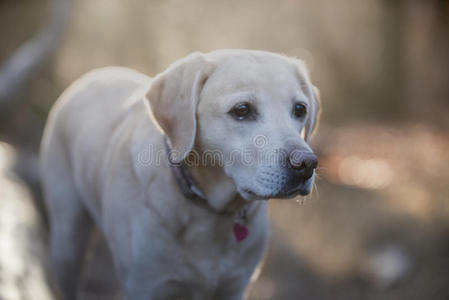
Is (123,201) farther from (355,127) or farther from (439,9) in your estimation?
(439,9)

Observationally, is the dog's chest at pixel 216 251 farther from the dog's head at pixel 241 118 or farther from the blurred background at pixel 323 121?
the blurred background at pixel 323 121

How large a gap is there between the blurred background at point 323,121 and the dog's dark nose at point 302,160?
615 millimetres

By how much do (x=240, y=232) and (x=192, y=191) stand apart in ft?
1.06

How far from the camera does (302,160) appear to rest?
1.66 metres

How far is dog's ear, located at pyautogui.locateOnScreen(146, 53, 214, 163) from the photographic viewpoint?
6.03ft

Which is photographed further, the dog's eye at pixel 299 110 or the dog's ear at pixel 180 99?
the dog's eye at pixel 299 110

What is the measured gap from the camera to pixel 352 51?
380 inches

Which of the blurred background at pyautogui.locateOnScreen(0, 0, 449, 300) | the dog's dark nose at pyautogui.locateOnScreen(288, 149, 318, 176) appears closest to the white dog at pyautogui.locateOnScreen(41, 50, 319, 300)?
→ the dog's dark nose at pyautogui.locateOnScreen(288, 149, 318, 176)

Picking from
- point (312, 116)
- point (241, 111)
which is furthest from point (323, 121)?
point (241, 111)

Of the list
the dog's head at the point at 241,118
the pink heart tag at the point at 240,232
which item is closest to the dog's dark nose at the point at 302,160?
the dog's head at the point at 241,118

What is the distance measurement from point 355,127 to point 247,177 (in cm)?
685

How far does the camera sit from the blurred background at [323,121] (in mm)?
3811

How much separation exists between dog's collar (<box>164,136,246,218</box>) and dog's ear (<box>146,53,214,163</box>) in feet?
0.29

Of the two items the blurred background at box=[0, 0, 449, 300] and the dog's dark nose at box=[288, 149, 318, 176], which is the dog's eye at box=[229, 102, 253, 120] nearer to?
the dog's dark nose at box=[288, 149, 318, 176]
